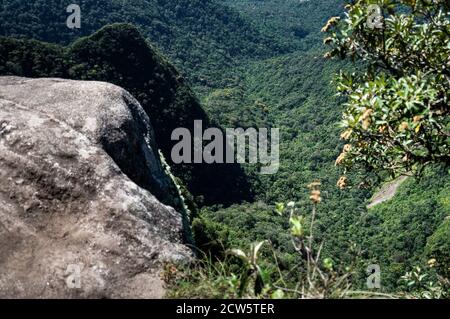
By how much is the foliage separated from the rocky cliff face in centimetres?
339

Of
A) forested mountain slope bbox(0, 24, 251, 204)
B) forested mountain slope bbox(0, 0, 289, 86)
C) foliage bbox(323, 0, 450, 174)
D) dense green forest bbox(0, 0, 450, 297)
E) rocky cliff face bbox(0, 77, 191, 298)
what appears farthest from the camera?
forested mountain slope bbox(0, 0, 289, 86)

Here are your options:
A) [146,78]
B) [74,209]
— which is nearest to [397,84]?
[74,209]

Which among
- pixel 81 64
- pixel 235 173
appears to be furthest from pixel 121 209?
pixel 235 173

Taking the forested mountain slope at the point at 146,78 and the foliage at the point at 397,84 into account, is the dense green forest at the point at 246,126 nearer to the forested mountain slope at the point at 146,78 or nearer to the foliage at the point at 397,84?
the forested mountain slope at the point at 146,78

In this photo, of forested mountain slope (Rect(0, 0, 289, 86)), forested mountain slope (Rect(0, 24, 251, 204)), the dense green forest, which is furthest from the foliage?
forested mountain slope (Rect(0, 0, 289, 86))

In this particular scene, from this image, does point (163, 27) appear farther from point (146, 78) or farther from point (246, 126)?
point (146, 78)

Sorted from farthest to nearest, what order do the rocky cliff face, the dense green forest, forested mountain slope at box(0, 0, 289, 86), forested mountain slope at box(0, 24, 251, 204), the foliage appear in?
forested mountain slope at box(0, 0, 289, 86) → forested mountain slope at box(0, 24, 251, 204) → the dense green forest → the foliage → the rocky cliff face

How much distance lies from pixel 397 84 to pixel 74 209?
15.9 ft

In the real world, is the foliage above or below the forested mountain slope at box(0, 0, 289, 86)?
below

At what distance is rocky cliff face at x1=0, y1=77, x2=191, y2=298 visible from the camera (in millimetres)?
5941

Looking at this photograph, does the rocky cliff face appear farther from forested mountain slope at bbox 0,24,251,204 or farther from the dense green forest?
forested mountain slope at bbox 0,24,251,204

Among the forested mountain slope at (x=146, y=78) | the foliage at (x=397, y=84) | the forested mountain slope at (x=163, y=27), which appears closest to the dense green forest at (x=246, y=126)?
the forested mountain slope at (x=146, y=78)

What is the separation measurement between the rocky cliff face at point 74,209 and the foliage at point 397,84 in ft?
11.1

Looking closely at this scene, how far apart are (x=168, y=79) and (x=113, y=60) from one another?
30.1ft
